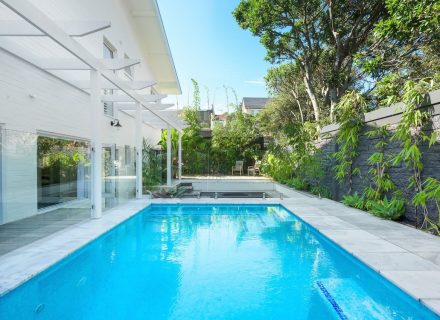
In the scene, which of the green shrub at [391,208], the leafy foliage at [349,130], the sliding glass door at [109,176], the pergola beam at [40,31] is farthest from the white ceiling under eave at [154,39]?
the green shrub at [391,208]

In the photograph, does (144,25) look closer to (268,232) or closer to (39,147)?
(39,147)

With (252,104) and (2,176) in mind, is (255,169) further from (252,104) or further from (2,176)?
(252,104)

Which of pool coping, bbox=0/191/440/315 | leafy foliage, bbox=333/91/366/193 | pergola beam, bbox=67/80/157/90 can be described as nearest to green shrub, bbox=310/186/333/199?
leafy foliage, bbox=333/91/366/193

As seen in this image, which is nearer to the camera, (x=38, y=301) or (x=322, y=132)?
(x=38, y=301)

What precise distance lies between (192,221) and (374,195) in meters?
4.41

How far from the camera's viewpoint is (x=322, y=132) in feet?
37.4

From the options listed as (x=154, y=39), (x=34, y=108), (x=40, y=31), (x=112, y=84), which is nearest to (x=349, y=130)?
(x=112, y=84)

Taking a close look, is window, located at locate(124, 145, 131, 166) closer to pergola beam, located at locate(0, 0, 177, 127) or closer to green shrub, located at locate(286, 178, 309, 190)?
pergola beam, located at locate(0, 0, 177, 127)

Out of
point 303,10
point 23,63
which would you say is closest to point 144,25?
point 303,10

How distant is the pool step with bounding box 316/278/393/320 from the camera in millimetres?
3232

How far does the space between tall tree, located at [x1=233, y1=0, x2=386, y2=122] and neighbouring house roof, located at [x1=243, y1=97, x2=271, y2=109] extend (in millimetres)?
29129

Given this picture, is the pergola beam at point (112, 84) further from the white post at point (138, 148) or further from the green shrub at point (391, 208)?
the green shrub at point (391, 208)

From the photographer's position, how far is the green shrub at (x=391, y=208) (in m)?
6.72

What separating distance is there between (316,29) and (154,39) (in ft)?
25.4
